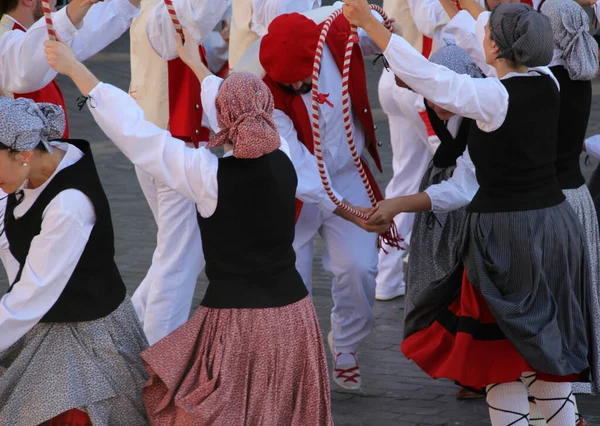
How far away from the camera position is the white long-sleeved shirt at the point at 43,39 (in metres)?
4.58

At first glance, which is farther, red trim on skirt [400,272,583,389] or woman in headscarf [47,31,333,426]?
red trim on skirt [400,272,583,389]

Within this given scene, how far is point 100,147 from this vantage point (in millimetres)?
10766

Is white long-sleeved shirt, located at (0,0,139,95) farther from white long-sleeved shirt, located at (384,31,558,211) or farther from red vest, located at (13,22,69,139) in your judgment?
white long-sleeved shirt, located at (384,31,558,211)

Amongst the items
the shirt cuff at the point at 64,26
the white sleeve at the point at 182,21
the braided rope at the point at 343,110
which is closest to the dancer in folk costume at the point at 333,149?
the braided rope at the point at 343,110


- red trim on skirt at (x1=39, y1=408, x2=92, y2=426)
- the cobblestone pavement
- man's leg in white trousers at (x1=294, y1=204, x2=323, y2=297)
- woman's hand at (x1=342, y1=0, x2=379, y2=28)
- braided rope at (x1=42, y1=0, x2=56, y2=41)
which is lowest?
the cobblestone pavement

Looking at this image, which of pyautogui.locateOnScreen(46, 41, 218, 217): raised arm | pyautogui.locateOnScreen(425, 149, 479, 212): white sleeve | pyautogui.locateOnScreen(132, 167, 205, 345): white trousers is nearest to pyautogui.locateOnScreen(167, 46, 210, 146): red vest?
pyautogui.locateOnScreen(132, 167, 205, 345): white trousers

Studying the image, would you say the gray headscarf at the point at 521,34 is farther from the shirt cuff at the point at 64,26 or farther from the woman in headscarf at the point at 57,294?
the shirt cuff at the point at 64,26

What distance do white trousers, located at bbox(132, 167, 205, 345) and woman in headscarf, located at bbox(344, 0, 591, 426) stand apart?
1.84 meters

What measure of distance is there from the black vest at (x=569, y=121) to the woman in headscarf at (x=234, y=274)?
4.57 ft

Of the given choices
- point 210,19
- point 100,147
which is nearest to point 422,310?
point 210,19

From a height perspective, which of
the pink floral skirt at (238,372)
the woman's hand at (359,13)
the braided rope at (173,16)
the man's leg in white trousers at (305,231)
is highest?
the woman's hand at (359,13)

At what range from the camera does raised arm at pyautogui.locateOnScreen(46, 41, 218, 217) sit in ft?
11.5

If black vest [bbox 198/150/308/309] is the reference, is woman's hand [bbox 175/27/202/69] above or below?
above

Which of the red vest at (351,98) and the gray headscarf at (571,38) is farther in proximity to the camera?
the red vest at (351,98)
